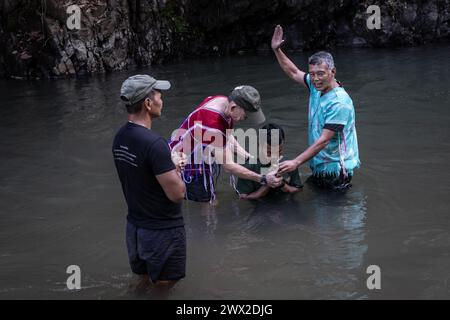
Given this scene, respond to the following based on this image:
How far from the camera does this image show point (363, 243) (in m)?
4.72

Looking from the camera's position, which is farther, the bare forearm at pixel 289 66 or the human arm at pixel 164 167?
the bare forearm at pixel 289 66

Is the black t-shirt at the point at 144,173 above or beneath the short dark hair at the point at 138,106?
beneath

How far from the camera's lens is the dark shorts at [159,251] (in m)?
3.58

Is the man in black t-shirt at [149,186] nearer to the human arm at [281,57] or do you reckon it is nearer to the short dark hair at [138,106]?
the short dark hair at [138,106]

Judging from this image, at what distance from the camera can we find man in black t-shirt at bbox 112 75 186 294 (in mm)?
3324

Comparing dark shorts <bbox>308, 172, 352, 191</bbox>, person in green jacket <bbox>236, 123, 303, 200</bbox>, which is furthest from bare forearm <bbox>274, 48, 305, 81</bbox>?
dark shorts <bbox>308, 172, 352, 191</bbox>

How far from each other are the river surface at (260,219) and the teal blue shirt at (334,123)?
36 centimetres

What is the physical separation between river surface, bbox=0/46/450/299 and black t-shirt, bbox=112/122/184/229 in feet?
2.56

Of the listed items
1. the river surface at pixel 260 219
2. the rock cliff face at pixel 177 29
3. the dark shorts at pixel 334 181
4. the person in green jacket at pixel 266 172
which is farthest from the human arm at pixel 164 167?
the rock cliff face at pixel 177 29

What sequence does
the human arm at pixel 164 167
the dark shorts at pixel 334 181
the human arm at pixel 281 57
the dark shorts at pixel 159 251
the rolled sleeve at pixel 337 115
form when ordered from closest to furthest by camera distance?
the human arm at pixel 164 167 → the dark shorts at pixel 159 251 → the rolled sleeve at pixel 337 115 → the dark shorts at pixel 334 181 → the human arm at pixel 281 57

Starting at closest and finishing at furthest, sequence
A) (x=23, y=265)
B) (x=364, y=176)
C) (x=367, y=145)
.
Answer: (x=23, y=265) < (x=364, y=176) < (x=367, y=145)
